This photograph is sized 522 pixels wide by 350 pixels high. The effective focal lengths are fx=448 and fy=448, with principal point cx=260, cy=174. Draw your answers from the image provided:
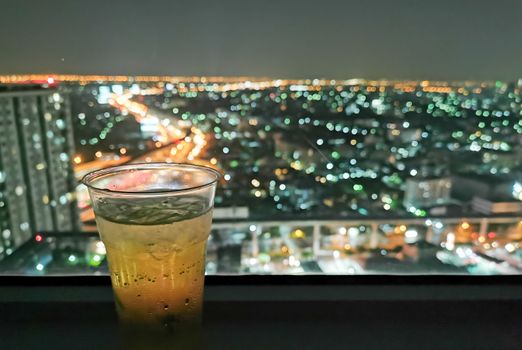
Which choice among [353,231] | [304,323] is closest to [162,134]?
[353,231]

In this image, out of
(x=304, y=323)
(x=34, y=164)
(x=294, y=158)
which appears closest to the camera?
(x=304, y=323)

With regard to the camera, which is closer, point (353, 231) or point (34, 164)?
point (353, 231)

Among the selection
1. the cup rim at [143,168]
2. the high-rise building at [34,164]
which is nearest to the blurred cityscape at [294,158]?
the high-rise building at [34,164]

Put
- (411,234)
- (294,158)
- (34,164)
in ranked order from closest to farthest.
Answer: (411,234) → (294,158) → (34,164)

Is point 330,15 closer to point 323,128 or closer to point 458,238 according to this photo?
point 323,128

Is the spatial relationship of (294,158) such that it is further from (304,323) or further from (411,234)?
(304,323)

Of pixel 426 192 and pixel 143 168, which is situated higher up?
pixel 143 168

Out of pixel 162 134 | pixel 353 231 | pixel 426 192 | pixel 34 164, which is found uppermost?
pixel 162 134
